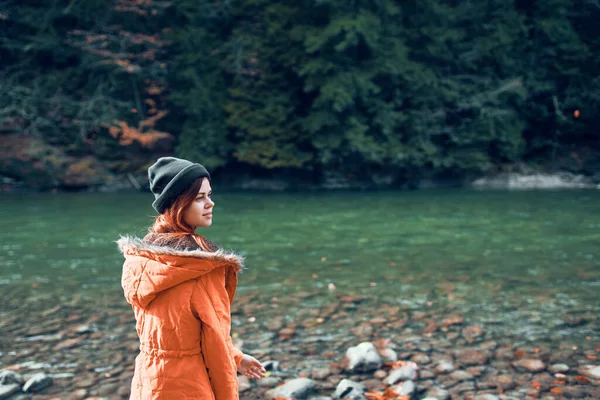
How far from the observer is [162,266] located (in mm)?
1759

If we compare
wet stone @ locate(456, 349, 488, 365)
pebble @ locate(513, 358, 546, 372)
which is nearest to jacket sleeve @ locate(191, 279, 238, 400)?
wet stone @ locate(456, 349, 488, 365)

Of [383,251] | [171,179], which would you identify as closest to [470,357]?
[171,179]

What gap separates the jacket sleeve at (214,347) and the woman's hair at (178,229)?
0.45ft

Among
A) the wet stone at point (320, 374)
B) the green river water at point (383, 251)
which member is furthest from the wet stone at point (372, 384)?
the green river water at point (383, 251)

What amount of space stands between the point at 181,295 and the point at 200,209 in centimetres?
32

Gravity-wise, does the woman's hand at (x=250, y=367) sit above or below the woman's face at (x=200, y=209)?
below

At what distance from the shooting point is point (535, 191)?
1836 centimetres

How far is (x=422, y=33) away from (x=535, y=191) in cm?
728

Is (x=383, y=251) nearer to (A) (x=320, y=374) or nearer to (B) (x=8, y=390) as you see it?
(A) (x=320, y=374)

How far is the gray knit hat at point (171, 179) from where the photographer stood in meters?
1.85

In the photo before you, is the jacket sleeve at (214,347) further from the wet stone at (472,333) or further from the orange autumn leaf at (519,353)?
the wet stone at (472,333)

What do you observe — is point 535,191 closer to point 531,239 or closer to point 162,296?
point 531,239

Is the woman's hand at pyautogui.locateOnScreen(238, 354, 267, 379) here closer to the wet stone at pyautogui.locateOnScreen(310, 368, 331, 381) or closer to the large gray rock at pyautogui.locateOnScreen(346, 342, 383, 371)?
the wet stone at pyautogui.locateOnScreen(310, 368, 331, 381)

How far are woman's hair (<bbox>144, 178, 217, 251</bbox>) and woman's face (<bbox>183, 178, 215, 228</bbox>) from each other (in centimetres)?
1
